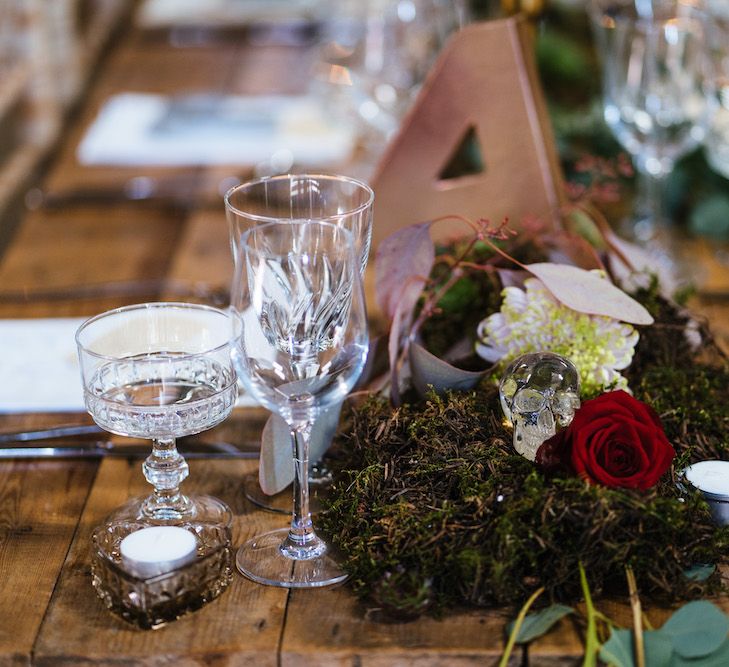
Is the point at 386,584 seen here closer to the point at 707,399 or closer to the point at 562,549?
the point at 562,549

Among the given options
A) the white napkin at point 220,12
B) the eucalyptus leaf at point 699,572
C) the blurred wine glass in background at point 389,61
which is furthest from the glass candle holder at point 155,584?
the white napkin at point 220,12

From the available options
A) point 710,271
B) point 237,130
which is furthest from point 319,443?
point 237,130

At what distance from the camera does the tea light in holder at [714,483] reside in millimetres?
798

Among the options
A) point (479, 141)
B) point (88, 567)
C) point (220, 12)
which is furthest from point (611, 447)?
point (220, 12)

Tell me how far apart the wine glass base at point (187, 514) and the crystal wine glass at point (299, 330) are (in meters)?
0.05

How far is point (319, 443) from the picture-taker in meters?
0.91

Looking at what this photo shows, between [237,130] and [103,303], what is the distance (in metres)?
0.72

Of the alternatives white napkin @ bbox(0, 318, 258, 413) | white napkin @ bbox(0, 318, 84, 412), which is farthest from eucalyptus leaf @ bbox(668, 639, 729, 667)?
white napkin @ bbox(0, 318, 84, 412)

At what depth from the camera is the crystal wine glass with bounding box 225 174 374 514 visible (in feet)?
2.69

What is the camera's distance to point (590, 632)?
0.71m

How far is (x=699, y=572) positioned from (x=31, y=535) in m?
0.52

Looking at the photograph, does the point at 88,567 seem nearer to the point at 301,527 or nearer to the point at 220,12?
the point at 301,527

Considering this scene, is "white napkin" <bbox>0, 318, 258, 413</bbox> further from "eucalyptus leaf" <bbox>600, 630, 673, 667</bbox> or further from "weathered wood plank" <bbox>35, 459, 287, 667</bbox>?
"eucalyptus leaf" <bbox>600, 630, 673, 667</bbox>

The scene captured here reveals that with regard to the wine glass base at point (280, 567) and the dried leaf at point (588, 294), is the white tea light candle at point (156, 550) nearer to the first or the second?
the wine glass base at point (280, 567)
